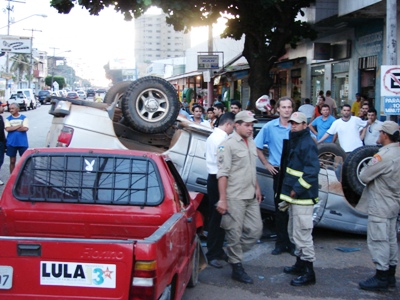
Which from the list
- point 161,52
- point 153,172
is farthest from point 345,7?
point 161,52

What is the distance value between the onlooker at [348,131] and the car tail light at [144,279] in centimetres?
729

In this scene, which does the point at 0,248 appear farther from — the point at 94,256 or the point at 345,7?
the point at 345,7

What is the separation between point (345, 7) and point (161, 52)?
18032cm

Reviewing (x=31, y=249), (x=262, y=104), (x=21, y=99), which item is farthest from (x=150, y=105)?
(x=21, y=99)

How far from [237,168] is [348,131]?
483 centimetres

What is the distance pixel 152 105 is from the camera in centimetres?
843

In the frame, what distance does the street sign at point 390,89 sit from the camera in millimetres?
8922

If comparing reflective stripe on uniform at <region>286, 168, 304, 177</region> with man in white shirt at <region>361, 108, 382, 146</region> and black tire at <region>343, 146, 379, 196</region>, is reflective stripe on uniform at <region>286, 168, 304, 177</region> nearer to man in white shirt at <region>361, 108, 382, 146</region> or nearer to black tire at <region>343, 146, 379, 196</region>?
black tire at <region>343, 146, 379, 196</region>

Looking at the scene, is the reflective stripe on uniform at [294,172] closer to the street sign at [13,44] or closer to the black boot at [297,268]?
the black boot at [297,268]

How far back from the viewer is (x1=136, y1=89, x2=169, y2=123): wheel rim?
842 centimetres

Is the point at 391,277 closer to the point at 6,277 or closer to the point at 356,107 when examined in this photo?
the point at 6,277

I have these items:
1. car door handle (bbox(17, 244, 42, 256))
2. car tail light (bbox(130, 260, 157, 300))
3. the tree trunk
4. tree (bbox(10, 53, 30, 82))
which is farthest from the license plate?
tree (bbox(10, 53, 30, 82))

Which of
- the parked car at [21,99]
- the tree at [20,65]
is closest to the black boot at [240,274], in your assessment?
→ the parked car at [21,99]

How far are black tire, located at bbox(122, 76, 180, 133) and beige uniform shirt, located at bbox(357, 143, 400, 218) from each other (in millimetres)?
3807
